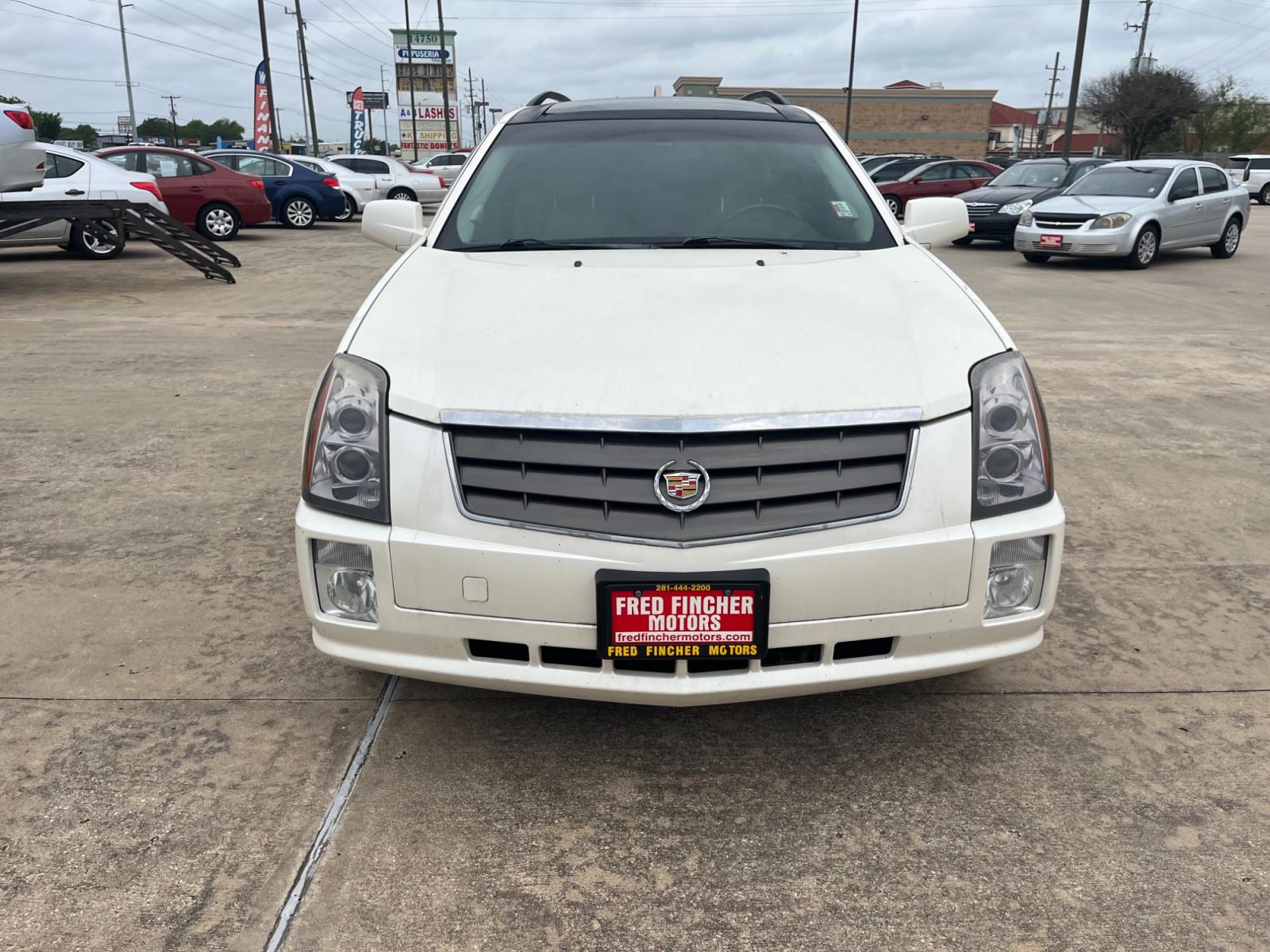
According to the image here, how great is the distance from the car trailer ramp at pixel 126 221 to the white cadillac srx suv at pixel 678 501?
9.12 meters

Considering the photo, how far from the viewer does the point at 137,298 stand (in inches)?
408

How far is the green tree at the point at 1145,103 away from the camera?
4678 cm

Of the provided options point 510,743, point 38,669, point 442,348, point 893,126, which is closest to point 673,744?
point 510,743

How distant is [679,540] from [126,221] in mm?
10349

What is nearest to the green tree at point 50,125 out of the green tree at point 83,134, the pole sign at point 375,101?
the green tree at point 83,134

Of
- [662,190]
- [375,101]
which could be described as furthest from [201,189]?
[375,101]

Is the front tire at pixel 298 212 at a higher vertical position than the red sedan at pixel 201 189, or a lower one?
lower

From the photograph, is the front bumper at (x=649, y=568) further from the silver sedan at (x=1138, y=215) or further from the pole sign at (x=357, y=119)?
the pole sign at (x=357, y=119)

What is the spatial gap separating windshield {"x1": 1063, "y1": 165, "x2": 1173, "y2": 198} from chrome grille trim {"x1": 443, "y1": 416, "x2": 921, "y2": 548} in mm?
13632

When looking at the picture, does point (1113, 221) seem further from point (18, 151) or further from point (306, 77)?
point (306, 77)

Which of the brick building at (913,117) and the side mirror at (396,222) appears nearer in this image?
the side mirror at (396,222)

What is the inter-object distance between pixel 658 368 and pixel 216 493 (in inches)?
116

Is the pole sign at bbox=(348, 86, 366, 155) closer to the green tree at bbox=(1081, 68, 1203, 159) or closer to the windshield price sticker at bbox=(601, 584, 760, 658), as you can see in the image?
the green tree at bbox=(1081, 68, 1203, 159)

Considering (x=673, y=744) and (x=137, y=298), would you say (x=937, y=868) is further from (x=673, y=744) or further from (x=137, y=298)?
(x=137, y=298)
